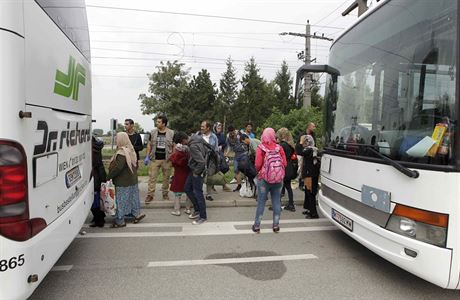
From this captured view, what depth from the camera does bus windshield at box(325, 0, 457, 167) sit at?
2900 mm

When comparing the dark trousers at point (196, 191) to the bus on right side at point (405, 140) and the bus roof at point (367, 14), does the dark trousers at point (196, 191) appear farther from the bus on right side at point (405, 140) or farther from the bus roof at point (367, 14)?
the bus roof at point (367, 14)

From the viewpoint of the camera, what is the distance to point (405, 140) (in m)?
3.21

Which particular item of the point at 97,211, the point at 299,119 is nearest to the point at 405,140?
the point at 97,211

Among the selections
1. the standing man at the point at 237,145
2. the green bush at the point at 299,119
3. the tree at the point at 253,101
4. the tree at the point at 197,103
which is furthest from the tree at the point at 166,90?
the standing man at the point at 237,145

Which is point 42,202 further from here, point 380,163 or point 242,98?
point 242,98

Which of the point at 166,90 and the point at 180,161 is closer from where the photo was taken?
the point at 180,161

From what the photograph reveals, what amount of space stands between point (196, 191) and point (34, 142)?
3742mm

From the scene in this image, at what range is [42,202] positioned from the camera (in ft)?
8.53

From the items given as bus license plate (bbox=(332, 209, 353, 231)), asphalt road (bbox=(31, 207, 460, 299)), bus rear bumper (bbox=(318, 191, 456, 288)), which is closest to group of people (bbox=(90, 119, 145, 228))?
asphalt road (bbox=(31, 207, 460, 299))

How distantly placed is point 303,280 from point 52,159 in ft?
9.22

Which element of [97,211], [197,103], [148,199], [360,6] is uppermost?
[197,103]

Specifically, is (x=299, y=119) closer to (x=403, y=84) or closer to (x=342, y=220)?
(x=342, y=220)

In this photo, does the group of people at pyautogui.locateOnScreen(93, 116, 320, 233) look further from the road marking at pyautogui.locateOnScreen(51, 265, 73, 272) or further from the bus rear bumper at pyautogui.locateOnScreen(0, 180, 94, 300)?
the bus rear bumper at pyautogui.locateOnScreen(0, 180, 94, 300)

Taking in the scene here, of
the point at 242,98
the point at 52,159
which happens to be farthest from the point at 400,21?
the point at 242,98
